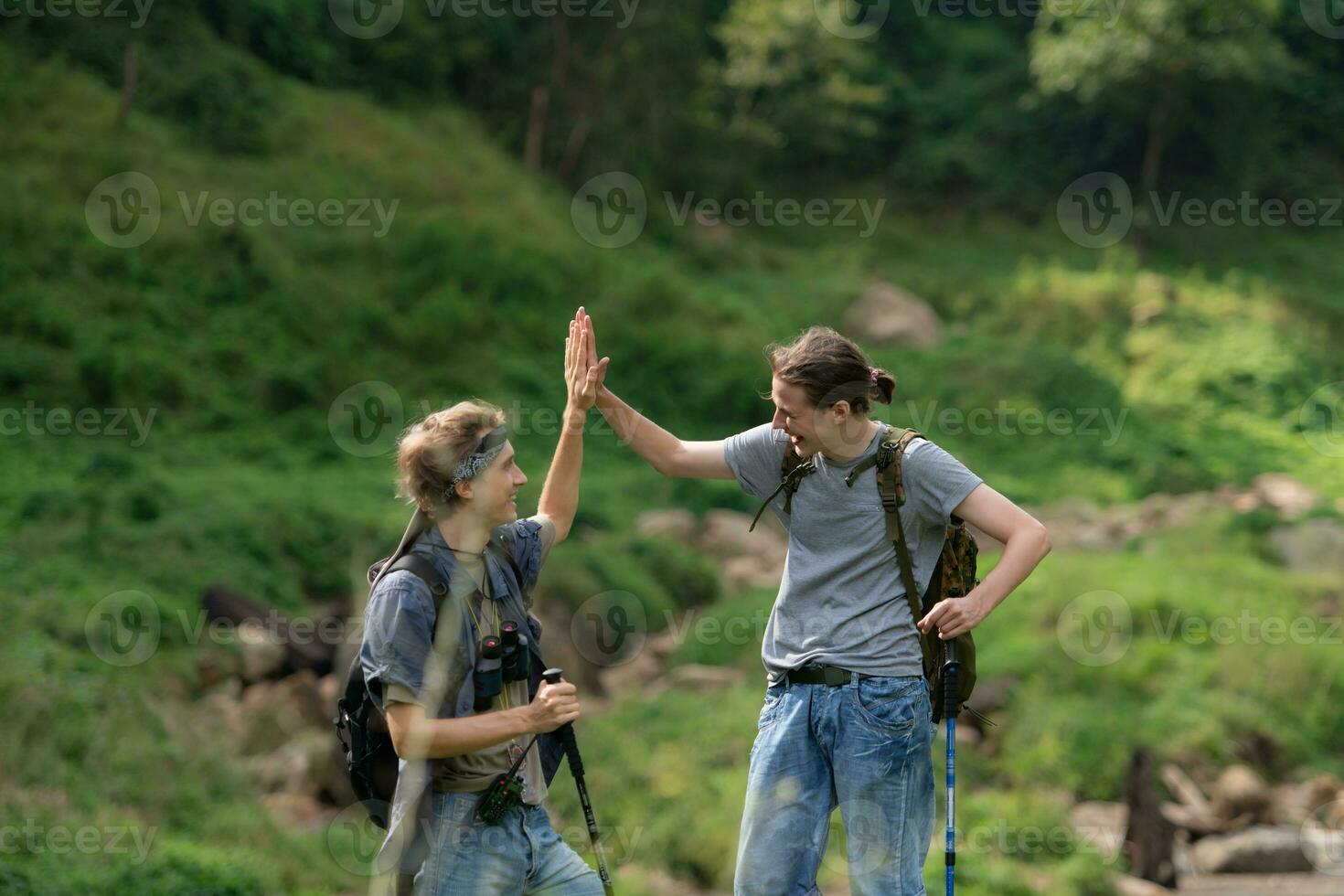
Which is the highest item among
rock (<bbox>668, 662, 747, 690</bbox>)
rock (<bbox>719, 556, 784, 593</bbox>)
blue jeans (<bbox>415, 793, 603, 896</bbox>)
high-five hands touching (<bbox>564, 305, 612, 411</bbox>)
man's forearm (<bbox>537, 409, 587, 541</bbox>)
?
high-five hands touching (<bbox>564, 305, 612, 411</bbox>)

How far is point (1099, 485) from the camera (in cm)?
1833

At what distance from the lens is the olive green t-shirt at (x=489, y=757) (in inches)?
122

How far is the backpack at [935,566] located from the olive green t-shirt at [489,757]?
82cm

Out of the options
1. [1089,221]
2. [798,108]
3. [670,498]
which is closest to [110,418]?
[670,498]

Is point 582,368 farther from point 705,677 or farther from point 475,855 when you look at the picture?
point 705,677

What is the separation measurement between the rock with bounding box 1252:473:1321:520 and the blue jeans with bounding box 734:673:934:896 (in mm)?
14129

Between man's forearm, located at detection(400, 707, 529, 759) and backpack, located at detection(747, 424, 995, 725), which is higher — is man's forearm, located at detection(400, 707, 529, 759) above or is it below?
below

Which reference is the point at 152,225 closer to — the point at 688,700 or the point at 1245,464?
the point at 688,700

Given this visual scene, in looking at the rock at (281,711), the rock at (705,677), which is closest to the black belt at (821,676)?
the rock at (281,711)

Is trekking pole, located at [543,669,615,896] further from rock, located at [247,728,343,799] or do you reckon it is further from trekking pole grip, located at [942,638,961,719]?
rock, located at [247,728,343,799]

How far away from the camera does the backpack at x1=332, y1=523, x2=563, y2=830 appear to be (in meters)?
3.08

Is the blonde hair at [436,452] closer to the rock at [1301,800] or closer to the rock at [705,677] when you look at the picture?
the rock at [1301,800]

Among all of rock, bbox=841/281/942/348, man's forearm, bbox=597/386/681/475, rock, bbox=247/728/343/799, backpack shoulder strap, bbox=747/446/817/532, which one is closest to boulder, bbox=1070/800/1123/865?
rock, bbox=247/728/343/799

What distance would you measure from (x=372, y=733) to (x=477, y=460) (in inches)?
25.7
